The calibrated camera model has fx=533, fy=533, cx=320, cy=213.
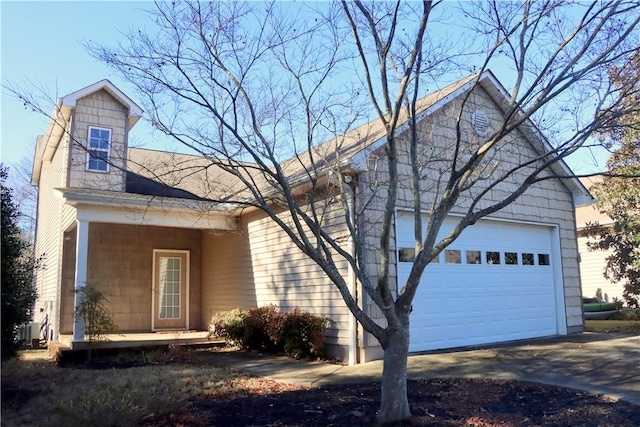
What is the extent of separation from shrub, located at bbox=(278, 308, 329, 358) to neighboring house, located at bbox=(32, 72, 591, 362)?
255 millimetres

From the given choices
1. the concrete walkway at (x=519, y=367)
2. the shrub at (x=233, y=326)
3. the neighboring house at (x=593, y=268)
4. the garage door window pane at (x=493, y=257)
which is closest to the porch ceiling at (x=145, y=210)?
the shrub at (x=233, y=326)

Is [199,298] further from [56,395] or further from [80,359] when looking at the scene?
[56,395]

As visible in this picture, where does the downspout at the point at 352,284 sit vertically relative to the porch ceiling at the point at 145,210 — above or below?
below

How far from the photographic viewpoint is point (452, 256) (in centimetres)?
1073

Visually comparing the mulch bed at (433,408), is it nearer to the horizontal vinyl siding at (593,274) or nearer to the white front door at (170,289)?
the white front door at (170,289)

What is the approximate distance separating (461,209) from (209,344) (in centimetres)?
645

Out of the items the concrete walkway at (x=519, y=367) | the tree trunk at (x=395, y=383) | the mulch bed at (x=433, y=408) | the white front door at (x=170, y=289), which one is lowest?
the mulch bed at (x=433, y=408)

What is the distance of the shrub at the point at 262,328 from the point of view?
413 inches

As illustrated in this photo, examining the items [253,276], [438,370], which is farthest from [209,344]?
[438,370]

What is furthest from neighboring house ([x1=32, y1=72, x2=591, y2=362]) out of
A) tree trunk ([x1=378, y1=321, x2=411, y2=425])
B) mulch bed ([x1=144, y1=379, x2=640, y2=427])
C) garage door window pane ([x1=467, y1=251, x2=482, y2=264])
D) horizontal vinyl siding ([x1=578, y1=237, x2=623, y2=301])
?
horizontal vinyl siding ([x1=578, y1=237, x2=623, y2=301])

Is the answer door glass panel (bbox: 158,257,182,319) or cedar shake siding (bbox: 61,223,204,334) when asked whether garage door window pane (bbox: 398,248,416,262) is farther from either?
door glass panel (bbox: 158,257,182,319)

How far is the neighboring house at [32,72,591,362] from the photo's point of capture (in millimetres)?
9898

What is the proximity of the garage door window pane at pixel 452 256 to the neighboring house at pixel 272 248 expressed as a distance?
0.04 metres

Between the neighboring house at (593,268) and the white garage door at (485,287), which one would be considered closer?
the white garage door at (485,287)
